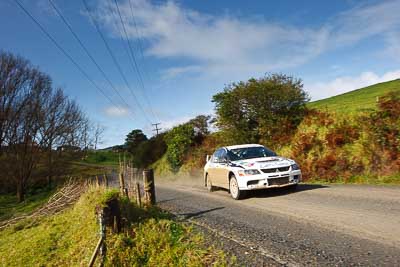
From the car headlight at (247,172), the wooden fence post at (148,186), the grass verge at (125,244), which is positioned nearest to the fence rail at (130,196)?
the wooden fence post at (148,186)

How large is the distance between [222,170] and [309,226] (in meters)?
5.53

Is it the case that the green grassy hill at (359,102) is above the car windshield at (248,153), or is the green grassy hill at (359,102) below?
above

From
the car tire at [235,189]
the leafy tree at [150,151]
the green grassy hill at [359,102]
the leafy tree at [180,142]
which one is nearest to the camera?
the car tire at [235,189]

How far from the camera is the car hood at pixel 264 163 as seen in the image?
986cm

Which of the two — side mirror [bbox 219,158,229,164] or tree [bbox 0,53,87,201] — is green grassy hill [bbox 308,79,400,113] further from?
tree [bbox 0,53,87,201]

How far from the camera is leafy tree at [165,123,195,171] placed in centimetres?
3134

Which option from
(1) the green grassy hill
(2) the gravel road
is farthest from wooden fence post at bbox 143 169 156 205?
(1) the green grassy hill

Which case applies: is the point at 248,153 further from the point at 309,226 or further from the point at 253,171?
the point at 309,226

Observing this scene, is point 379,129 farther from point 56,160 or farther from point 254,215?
point 56,160

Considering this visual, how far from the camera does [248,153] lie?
11.5m

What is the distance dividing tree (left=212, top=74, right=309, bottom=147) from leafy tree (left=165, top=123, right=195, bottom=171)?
1067 centimetres

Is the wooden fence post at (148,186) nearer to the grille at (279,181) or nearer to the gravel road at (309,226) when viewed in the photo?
the gravel road at (309,226)

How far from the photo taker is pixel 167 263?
493 centimetres

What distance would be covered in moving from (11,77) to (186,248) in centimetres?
3519
